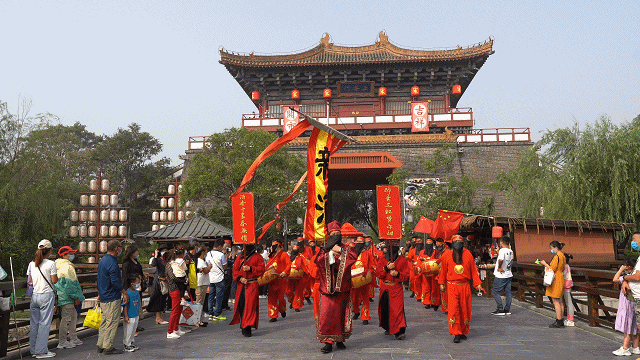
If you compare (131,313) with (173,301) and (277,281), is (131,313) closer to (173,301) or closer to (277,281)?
(173,301)

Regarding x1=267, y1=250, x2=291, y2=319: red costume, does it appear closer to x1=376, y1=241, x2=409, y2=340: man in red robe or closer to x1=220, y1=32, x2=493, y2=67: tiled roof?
x1=376, y1=241, x2=409, y2=340: man in red robe

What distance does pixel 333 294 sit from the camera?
697 cm

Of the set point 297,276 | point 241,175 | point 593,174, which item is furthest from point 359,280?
point 241,175

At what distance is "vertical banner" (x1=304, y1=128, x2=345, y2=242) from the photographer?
25.5ft

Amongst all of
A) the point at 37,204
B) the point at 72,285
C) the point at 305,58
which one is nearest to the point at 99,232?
the point at 37,204

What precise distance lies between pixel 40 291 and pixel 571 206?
50.5ft

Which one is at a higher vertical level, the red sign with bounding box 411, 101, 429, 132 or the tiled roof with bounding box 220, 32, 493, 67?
the tiled roof with bounding box 220, 32, 493, 67

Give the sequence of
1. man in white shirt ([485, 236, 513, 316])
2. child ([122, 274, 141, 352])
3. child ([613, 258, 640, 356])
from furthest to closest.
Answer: man in white shirt ([485, 236, 513, 316]) < child ([122, 274, 141, 352]) < child ([613, 258, 640, 356])

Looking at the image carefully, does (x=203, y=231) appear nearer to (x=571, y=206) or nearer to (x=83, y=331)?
(x=83, y=331)

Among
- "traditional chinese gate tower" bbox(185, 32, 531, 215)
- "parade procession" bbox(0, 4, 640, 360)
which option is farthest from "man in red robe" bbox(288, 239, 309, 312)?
"traditional chinese gate tower" bbox(185, 32, 531, 215)

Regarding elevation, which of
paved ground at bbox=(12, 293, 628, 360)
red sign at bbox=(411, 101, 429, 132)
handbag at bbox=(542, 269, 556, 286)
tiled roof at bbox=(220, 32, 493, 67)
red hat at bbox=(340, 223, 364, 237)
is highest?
tiled roof at bbox=(220, 32, 493, 67)

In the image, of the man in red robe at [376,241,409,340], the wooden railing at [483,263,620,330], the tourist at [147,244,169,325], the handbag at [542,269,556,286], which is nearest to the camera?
the man in red robe at [376,241,409,340]

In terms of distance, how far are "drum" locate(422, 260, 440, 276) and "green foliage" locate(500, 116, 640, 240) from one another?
7724mm

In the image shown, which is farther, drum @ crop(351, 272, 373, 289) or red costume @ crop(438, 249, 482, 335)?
drum @ crop(351, 272, 373, 289)
